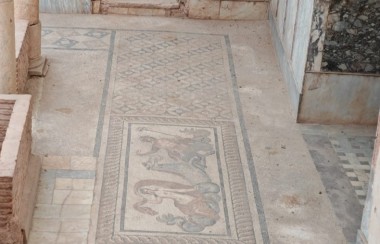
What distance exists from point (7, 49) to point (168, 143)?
121 cm

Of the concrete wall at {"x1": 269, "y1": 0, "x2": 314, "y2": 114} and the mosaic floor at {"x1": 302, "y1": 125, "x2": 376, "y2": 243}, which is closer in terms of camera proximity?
the mosaic floor at {"x1": 302, "y1": 125, "x2": 376, "y2": 243}

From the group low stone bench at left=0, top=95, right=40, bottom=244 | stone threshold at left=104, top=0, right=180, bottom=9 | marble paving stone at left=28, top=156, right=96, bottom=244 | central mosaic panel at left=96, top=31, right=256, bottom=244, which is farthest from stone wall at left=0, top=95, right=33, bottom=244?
stone threshold at left=104, top=0, right=180, bottom=9

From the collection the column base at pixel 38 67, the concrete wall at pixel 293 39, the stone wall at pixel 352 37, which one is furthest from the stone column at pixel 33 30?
the stone wall at pixel 352 37

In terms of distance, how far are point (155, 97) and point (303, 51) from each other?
3.66 feet

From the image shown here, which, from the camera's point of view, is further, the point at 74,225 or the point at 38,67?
the point at 38,67

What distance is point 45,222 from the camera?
4.16 metres

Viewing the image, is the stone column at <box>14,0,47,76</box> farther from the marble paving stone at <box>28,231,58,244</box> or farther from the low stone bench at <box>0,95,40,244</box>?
the marble paving stone at <box>28,231,58,244</box>

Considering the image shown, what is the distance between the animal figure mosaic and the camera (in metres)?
4.32

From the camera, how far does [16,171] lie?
12.2 ft

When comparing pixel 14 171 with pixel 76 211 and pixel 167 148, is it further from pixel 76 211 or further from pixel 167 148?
pixel 167 148

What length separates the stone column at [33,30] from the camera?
5836 mm

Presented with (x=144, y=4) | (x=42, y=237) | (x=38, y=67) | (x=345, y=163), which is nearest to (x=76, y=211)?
(x=42, y=237)

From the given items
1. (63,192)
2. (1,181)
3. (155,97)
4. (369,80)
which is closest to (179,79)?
(155,97)

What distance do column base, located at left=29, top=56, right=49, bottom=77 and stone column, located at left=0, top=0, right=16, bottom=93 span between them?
4.35 feet
